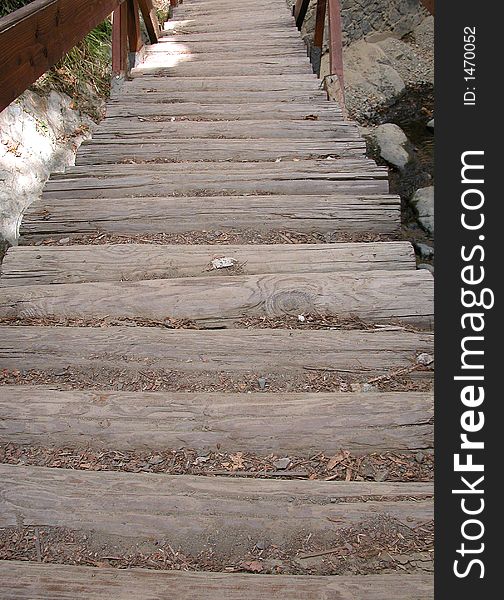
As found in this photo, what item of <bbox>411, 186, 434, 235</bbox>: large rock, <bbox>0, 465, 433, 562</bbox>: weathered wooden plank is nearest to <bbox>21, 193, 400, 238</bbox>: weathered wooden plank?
<bbox>0, 465, 433, 562</bbox>: weathered wooden plank

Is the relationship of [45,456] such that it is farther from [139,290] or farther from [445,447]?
[445,447]

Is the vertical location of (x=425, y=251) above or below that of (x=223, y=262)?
below

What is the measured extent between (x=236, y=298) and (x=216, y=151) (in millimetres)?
1475

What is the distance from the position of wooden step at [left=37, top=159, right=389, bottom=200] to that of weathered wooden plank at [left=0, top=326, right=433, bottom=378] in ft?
3.27

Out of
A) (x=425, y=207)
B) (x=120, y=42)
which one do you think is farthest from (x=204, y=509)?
(x=425, y=207)

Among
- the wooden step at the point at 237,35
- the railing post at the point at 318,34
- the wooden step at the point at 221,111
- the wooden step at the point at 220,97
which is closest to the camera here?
the wooden step at the point at 221,111

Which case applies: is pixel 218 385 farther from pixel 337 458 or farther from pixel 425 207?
pixel 425 207

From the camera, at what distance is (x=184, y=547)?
1.41 meters

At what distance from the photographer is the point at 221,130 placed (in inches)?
144

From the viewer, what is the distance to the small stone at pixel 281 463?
161 centimetres

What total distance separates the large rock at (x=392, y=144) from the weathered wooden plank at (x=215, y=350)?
6.38m

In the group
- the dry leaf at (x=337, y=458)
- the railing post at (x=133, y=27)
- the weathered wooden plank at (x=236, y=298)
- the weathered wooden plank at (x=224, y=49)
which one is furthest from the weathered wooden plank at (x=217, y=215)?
the weathered wooden plank at (x=224, y=49)

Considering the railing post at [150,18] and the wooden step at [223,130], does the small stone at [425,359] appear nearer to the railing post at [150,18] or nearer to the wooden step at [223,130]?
the wooden step at [223,130]

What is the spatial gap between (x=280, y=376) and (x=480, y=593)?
830mm
